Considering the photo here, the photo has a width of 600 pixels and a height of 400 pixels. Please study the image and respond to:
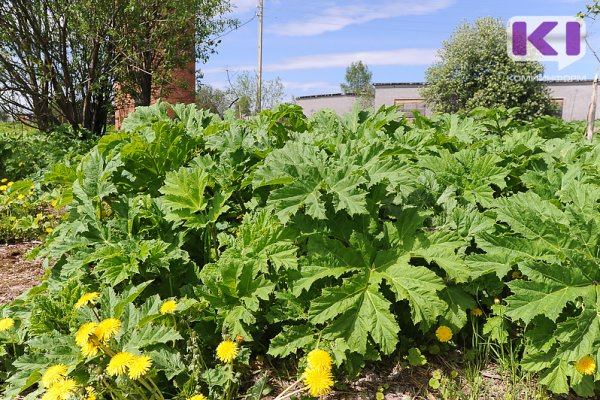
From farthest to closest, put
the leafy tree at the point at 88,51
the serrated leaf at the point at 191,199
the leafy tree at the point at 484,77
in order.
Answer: the leafy tree at the point at 484,77
the leafy tree at the point at 88,51
the serrated leaf at the point at 191,199

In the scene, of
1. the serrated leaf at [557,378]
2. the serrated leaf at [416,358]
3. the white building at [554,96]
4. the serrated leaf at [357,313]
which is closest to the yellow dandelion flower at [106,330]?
the serrated leaf at [357,313]

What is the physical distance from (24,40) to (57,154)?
3.58 metres

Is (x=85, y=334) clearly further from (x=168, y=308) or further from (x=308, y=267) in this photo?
(x=308, y=267)

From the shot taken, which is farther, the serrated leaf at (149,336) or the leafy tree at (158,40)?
the leafy tree at (158,40)

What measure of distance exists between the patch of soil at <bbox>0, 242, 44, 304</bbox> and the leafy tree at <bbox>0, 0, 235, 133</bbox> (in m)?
6.35

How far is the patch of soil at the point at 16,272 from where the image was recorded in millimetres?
3320

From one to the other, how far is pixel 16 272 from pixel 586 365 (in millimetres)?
3822

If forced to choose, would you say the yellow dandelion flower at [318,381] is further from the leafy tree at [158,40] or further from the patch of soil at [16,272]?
the leafy tree at [158,40]

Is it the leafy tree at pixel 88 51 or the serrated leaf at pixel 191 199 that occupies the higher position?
the leafy tree at pixel 88 51

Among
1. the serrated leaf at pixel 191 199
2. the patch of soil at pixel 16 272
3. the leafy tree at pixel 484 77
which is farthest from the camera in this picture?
the leafy tree at pixel 484 77

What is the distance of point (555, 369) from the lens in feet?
6.31

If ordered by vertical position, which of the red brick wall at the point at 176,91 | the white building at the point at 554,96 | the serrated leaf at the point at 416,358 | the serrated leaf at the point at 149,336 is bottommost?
the serrated leaf at the point at 416,358

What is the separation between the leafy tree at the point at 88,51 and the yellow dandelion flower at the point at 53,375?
880cm

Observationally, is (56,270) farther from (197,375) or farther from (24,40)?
(24,40)
